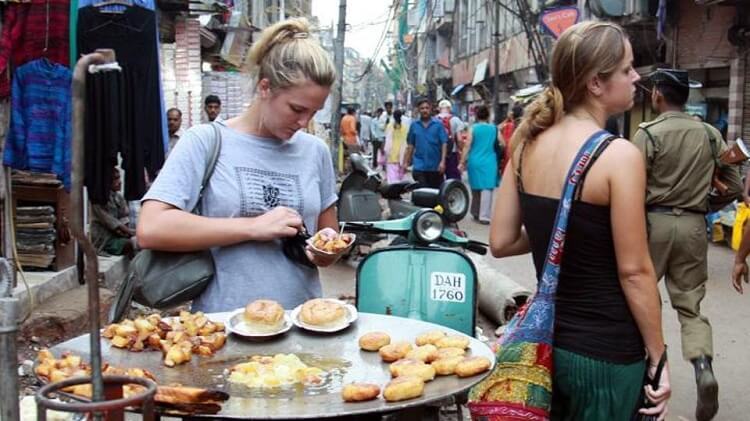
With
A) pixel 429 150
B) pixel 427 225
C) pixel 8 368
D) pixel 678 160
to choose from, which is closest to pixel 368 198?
pixel 427 225

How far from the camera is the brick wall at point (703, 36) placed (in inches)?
536

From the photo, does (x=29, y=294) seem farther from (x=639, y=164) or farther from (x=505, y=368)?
(x=639, y=164)

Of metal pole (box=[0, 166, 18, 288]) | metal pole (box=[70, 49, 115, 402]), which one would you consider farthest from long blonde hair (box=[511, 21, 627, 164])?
metal pole (box=[0, 166, 18, 288])

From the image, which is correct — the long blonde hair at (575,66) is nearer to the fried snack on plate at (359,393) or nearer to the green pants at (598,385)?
the green pants at (598,385)

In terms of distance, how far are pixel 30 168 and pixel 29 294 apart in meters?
0.95

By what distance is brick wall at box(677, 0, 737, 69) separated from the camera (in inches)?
536

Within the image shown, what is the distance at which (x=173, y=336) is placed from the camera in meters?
2.42

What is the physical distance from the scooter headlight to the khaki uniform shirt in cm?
149

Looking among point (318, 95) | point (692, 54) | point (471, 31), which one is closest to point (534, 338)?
point (318, 95)

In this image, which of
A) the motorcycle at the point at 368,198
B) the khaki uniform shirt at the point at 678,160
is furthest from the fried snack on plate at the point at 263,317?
the motorcycle at the point at 368,198

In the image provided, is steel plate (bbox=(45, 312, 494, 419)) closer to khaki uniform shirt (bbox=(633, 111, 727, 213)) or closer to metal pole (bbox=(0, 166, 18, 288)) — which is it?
khaki uniform shirt (bbox=(633, 111, 727, 213))

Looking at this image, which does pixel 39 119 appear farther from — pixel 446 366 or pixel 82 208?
pixel 82 208

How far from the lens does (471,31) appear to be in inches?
1592

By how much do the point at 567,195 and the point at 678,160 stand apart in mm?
2994
